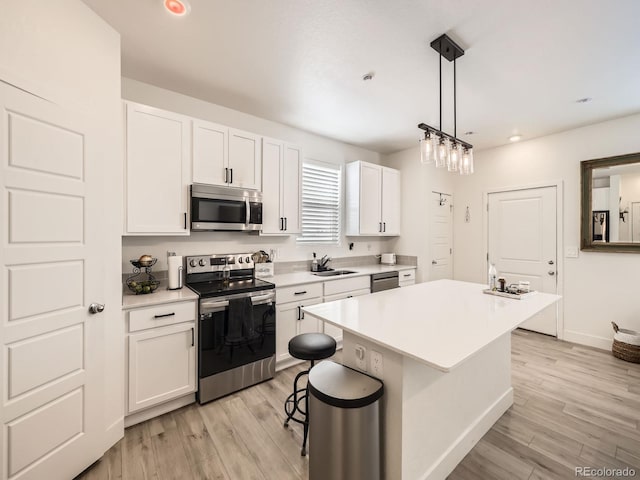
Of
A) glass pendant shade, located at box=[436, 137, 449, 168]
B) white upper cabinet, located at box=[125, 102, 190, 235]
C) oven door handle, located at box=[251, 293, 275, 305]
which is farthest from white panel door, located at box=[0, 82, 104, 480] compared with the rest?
glass pendant shade, located at box=[436, 137, 449, 168]

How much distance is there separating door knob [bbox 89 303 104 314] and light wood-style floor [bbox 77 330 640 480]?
0.97 m

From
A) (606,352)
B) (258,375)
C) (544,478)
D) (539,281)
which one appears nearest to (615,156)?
(539,281)

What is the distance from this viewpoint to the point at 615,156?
10.9 feet

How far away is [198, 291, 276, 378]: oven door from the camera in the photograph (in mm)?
2262

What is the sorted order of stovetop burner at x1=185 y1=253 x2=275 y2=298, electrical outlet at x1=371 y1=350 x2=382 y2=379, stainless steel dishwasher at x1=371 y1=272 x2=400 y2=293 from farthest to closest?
stainless steel dishwasher at x1=371 y1=272 x2=400 y2=293 < stovetop burner at x1=185 y1=253 x2=275 y2=298 < electrical outlet at x1=371 y1=350 x2=382 y2=379

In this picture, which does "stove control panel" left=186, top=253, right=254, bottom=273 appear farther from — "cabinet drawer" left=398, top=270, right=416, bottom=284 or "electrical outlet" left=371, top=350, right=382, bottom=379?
"cabinet drawer" left=398, top=270, right=416, bottom=284

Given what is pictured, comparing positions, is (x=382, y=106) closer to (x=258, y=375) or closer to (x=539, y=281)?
(x=258, y=375)

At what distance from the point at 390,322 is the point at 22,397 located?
6.41 feet

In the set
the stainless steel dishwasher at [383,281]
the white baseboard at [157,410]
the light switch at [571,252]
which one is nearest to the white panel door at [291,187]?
the stainless steel dishwasher at [383,281]

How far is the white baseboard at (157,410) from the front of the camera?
2.05 metres

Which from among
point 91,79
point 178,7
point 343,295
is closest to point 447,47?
point 178,7

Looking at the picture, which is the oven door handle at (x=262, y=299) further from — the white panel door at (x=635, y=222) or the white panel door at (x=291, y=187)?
the white panel door at (x=635, y=222)

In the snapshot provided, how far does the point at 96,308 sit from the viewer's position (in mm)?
1712

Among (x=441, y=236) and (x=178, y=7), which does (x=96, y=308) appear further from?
(x=441, y=236)
